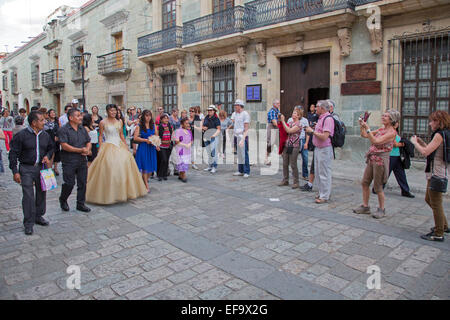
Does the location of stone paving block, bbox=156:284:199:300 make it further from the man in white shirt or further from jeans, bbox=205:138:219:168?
jeans, bbox=205:138:219:168

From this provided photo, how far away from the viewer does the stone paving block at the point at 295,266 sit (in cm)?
338

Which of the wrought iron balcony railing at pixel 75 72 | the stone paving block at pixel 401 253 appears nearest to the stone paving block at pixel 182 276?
the stone paving block at pixel 401 253

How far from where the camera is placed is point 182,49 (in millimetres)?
14492

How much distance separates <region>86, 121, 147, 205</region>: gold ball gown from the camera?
5.70 metres

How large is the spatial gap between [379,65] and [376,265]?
7.08 metres

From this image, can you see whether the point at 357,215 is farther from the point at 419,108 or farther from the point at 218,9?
the point at 218,9

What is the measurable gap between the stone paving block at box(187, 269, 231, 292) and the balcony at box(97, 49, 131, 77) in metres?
16.7

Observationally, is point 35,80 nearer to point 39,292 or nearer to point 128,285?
point 39,292

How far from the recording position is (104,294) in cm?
294

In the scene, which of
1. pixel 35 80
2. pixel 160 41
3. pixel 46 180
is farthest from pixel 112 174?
pixel 35 80

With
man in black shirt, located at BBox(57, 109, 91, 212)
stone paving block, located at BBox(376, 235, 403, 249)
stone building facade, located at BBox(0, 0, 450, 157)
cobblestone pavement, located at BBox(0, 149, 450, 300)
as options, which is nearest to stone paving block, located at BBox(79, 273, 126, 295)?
cobblestone pavement, located at BBox(0, 149, 450, 300)

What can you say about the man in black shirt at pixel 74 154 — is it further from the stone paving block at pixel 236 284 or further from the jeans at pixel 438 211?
the jeans at pixel 438 211

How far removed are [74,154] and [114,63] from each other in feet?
50.4

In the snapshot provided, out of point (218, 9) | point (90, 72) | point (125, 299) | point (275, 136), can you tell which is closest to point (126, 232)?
point (125, 299)
